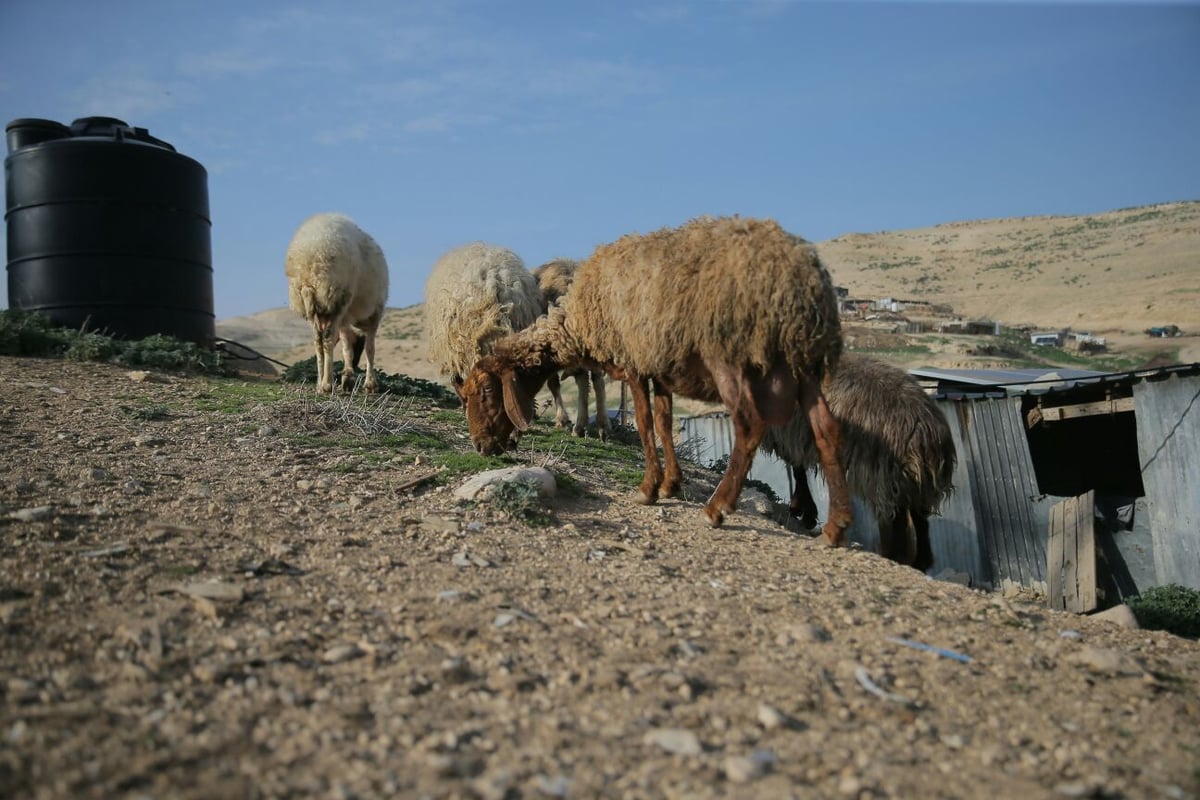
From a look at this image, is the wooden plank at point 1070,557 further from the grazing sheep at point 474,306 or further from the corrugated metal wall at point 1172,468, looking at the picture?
the grazing sheep at point 474,306

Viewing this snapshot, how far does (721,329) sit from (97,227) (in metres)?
11.1

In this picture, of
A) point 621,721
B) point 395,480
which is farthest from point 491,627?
point 395,480

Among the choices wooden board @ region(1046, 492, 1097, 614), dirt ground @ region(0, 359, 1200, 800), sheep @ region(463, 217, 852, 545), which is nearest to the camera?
dirt ground @ region(0, 359, 1200, 800)

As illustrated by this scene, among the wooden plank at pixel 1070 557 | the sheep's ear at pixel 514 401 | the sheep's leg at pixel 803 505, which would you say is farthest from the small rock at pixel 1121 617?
the sheep's ear at pixel 514 401

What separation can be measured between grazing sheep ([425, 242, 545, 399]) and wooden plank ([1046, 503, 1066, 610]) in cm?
751

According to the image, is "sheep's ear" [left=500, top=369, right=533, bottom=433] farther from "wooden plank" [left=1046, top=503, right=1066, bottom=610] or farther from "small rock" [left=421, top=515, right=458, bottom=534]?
"wooden plank" [left=1046, top=503, right=1066, bottom=610]

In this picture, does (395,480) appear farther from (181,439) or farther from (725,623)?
(725,623)

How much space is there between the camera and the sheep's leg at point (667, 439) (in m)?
6.86

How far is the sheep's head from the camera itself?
7918 millimetres

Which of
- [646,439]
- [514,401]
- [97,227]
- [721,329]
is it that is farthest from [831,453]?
[97,227]

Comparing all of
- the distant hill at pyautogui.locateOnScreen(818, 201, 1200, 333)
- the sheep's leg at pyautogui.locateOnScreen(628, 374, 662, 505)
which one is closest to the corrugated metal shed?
the sheep's leg at pyautogui.locateOnScreen(628, 374, 662, 505)

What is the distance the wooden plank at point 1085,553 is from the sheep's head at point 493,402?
742 centimetres

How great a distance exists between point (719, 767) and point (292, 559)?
9.28ft

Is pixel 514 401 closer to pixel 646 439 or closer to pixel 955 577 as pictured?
pixel 646 439
